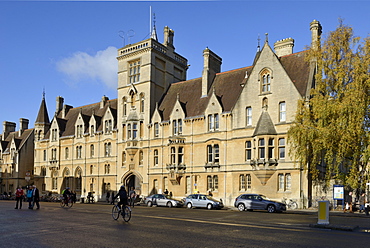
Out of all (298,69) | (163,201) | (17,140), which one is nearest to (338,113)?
(298,69)

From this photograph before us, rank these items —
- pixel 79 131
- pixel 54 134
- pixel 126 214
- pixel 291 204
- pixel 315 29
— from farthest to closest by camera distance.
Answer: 1. pixel 54 134
2. pixel 79 131
3. pixel 315 29
4. pixel 291 204
5. pixel 126 214

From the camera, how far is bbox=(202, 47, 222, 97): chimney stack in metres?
44.7

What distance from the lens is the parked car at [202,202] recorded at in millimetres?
33844

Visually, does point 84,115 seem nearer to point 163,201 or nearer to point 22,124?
point 163,201

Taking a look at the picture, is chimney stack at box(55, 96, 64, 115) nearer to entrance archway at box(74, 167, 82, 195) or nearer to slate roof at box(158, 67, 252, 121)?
entrance archway at box(74, 167, 82, 195)

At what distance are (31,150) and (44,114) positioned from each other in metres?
10.7

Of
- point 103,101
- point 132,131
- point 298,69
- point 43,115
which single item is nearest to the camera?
point 298,69

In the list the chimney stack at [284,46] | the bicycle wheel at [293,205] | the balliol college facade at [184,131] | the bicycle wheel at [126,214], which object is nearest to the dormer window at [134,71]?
the balliol college facade at [184,131]

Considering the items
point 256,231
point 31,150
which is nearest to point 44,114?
point 31,150

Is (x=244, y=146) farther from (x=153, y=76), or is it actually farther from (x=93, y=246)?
(x=93, y=246)

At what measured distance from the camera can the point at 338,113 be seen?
28.9 metres

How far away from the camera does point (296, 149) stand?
3300 centimetres

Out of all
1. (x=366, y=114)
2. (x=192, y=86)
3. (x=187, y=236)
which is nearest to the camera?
(x=187, y=236)

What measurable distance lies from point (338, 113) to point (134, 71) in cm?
2915
